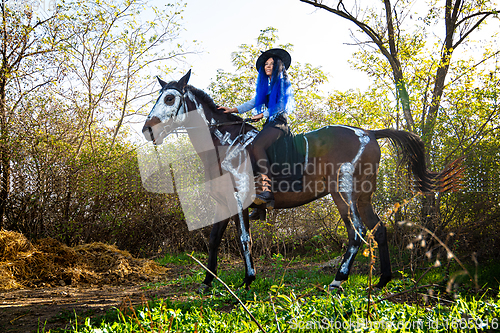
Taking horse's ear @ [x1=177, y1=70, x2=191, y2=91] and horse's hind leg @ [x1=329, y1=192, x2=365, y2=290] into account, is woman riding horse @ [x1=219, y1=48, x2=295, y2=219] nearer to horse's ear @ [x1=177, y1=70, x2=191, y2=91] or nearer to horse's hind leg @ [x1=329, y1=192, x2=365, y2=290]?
horse's ear @ [x1=177, y1=70, x2=191, y2=91]

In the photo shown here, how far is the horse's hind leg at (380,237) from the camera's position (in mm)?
4250

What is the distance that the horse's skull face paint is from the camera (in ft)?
14.5

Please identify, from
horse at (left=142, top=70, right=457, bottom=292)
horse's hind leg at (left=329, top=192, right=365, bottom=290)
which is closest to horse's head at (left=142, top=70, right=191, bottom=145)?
horse at (left=142, top=70, right=457, bottom=292)

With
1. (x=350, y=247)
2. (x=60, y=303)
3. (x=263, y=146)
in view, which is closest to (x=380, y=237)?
(x=350, y=247)

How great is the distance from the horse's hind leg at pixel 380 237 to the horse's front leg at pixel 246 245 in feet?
5.31

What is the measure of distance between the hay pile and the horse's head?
2848mm

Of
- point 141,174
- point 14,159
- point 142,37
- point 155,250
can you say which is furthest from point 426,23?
point 14,159

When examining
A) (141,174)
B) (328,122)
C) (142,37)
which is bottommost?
(141,174)

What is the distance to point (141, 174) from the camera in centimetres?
794

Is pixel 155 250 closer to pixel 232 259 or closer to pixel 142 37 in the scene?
pixel 232 259

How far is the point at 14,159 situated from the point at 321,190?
623 centimetres

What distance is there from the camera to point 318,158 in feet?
15.1

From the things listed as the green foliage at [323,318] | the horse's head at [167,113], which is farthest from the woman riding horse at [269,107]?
the green foliage at [323,318]

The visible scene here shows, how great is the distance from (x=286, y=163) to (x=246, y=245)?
1.25 metres
